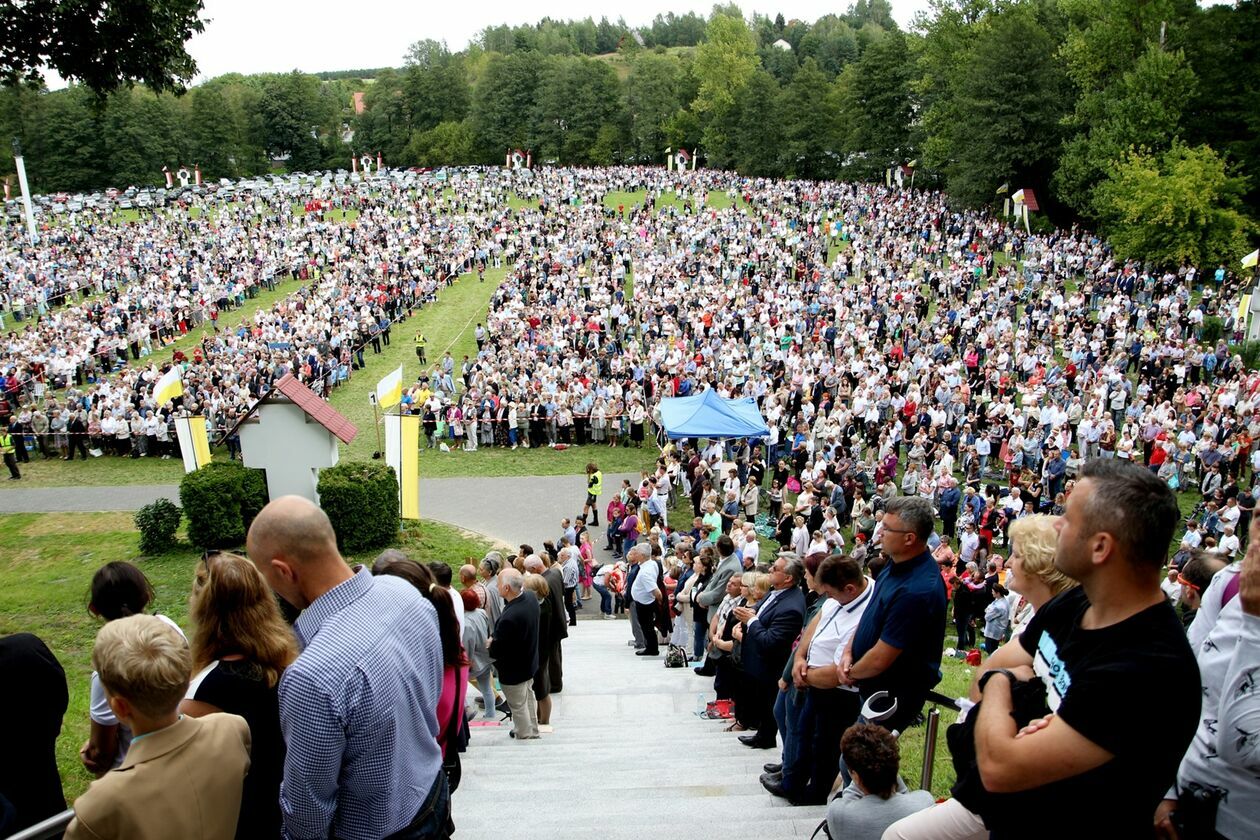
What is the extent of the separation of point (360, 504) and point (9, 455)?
37.7 ft

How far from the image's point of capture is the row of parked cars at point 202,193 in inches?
2601

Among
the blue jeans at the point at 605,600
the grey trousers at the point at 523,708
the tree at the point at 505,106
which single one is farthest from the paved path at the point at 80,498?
the tree at the point at 505,106

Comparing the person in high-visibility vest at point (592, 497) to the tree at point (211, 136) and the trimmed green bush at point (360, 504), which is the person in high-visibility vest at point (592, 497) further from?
the tree at point (211, 136)

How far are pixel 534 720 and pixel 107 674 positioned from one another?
483 cm

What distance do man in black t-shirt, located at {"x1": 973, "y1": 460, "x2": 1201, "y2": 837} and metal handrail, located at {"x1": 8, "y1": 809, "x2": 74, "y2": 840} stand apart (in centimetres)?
299

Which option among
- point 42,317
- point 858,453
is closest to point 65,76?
point 858,453

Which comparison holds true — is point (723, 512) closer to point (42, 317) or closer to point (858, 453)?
point (858, 453)

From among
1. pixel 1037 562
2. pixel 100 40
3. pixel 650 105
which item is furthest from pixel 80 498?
pixel 650 105

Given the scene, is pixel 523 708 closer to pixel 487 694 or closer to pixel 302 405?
pixel 487 694

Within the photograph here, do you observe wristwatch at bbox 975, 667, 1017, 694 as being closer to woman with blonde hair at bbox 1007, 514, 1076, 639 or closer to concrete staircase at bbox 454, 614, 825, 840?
woman with blonde hair at bbox 1007, 514, 1076, 639

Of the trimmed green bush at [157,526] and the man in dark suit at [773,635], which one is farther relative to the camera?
the trimmed green bush at [157,526]

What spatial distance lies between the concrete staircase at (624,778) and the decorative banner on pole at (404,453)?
8.83m

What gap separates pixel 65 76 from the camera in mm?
13078

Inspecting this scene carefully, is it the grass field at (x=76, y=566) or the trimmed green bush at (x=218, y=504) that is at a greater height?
the trimmed green bush at (x=218, y=504)
